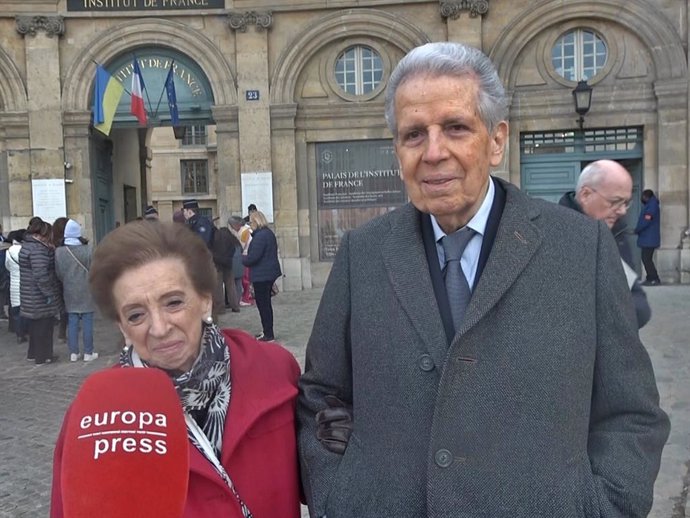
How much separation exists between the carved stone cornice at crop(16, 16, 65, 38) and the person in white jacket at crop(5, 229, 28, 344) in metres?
6.27

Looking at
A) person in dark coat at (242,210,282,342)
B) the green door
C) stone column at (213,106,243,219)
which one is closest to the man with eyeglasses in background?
person in dark coat at (242,210,282,342)

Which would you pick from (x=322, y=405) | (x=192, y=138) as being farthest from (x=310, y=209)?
(x=192, y=138)

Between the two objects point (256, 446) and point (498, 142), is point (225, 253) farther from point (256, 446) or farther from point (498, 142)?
point (498, 142)

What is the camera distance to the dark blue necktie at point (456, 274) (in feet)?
5.99

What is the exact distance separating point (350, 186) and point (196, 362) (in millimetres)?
14414

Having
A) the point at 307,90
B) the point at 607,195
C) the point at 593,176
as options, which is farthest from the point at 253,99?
the point at 607,195

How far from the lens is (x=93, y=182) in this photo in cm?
1648

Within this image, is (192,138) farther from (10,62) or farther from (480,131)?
(480,131)

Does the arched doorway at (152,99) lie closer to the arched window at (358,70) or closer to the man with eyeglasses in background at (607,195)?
the arched window at (358,70)

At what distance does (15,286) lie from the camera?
34.6 ft

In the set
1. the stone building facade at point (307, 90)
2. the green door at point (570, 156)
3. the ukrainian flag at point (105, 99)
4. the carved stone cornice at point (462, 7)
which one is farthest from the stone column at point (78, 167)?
the green door at point (570, 156)

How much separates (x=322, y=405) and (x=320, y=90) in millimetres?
14742

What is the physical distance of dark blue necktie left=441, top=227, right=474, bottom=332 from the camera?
→ 71.9 inches

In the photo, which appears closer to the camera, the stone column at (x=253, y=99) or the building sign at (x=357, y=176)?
the stone column at (x=253, y=99)
